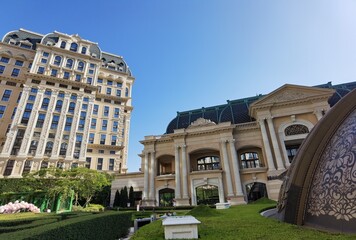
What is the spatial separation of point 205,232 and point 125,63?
236 feet

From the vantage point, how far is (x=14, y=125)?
41844mm

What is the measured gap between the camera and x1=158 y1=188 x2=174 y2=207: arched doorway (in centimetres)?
2903

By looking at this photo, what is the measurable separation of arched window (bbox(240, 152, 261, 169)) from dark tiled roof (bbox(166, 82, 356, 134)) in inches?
224

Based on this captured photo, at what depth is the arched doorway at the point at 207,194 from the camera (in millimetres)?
26609

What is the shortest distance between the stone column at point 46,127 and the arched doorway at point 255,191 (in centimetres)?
4330

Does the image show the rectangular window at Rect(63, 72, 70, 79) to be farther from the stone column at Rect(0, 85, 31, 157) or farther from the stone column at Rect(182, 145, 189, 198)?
the stone column at Rect(182, 145, 189, 198)

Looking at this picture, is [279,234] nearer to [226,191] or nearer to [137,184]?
[226,191]

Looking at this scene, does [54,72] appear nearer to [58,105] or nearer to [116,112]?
[58,105]

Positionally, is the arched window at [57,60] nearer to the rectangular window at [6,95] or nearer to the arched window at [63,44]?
the arched window at [63,44]

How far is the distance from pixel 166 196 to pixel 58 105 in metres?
38.5

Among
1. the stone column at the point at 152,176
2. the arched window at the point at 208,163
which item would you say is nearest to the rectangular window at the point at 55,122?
the stone column at the point at 152,176

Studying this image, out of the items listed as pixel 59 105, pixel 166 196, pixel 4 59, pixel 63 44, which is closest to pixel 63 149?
pixel 59 105

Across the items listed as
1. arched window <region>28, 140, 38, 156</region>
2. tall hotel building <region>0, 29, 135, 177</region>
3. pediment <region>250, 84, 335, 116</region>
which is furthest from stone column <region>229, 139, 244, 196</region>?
arched window <region>28, 140, 38, 156</region>

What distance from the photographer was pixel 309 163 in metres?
6.36
